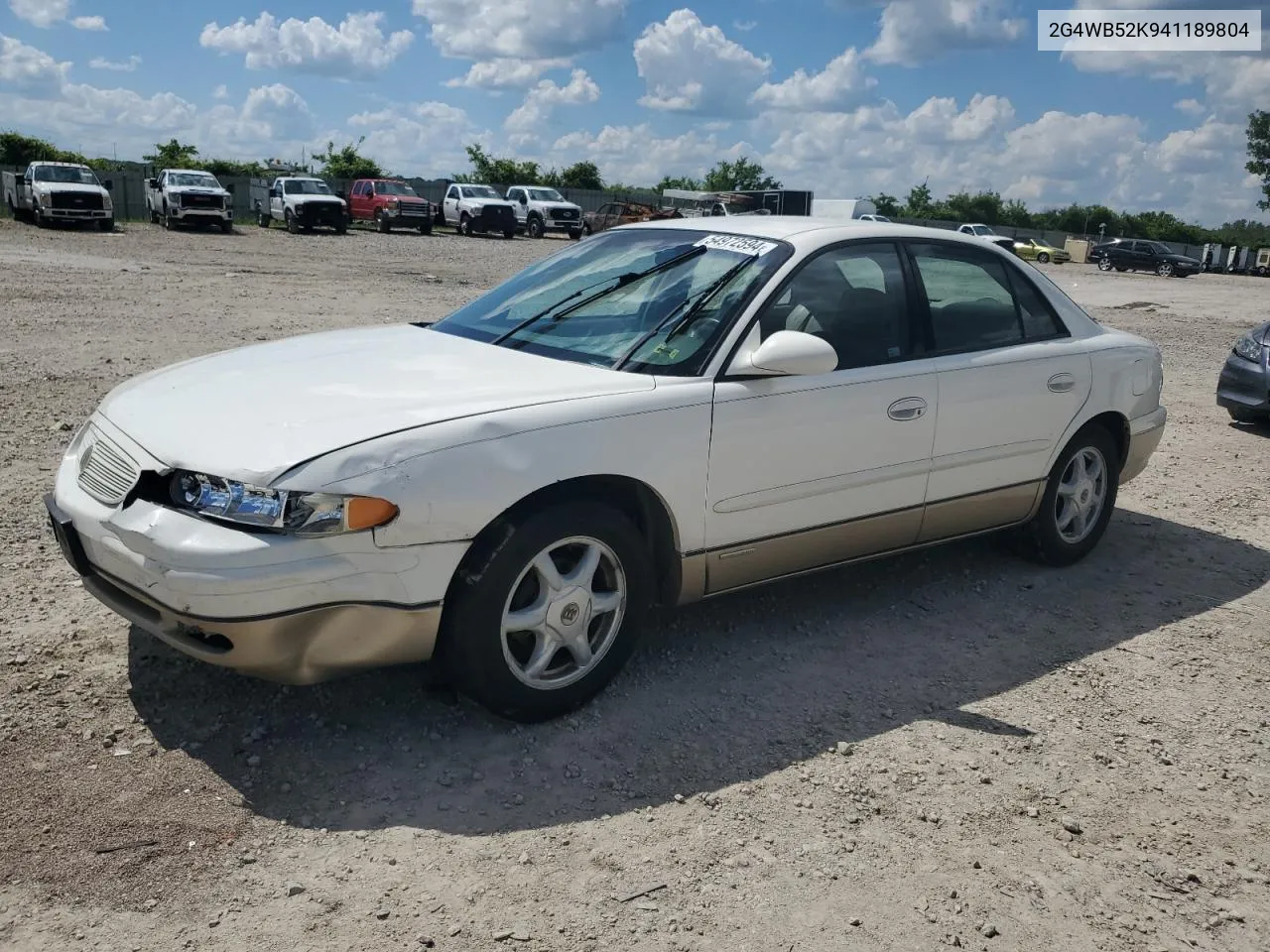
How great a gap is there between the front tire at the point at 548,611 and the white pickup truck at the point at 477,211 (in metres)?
35.1

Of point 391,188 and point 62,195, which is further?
point 391,188

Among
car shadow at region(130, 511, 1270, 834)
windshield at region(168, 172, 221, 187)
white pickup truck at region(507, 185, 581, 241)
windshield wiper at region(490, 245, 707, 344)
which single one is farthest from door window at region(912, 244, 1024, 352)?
white pickup truck at region(507, 185, 581, 241)

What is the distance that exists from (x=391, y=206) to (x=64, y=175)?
411 inches

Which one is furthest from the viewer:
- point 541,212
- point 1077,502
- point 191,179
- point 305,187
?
point 541,212

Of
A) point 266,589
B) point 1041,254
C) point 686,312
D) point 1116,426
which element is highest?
point 686,312

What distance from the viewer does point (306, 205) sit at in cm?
3403

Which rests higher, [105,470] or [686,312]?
[686,312]

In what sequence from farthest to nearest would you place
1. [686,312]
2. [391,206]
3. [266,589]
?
[391,206]
[686,312]
[266,589]

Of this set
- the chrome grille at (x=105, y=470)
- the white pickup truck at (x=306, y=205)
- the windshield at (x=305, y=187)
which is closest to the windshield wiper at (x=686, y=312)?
the chrome grille at (x=105, y=470)

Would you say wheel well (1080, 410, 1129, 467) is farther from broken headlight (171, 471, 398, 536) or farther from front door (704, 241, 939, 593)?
broken headlight (171, 471, 398, 536)

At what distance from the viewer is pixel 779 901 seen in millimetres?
2859

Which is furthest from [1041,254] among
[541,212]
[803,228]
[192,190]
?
[803,228]

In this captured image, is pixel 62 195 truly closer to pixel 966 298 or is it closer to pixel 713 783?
pixel 966 298

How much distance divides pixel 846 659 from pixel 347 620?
207cm
